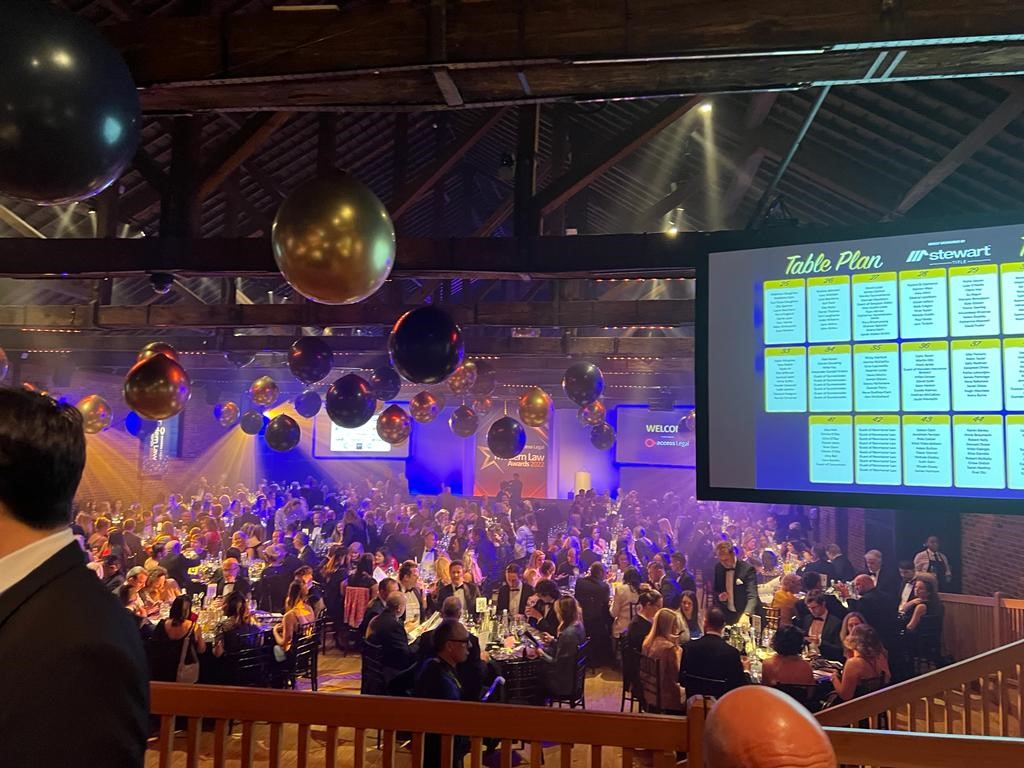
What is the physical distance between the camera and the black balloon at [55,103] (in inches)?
65.4

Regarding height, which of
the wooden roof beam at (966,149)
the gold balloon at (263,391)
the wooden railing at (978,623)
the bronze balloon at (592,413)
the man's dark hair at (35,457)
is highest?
the wooden roof beam at (966,149)

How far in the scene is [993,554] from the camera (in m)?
7.40

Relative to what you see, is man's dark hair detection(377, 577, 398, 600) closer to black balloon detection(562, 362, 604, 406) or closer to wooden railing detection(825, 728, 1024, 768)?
black balloon detection(562, 362, 604, 406)

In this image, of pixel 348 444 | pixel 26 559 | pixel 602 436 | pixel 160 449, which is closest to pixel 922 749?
pixel 26 559

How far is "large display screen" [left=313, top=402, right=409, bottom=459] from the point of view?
61.0 ft

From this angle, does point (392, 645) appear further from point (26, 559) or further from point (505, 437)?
point (26, 559)

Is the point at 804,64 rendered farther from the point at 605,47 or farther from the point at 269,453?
the point at 269,453

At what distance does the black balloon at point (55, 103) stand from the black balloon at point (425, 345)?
2.55 m

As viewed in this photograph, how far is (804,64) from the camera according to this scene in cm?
250

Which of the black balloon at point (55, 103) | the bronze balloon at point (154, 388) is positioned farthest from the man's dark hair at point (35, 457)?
the bronze balloon at point (154, 388)

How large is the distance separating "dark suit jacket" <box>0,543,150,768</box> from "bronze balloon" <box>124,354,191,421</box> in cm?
408

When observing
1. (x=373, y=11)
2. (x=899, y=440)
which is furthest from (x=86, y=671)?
(x=899, y=440)

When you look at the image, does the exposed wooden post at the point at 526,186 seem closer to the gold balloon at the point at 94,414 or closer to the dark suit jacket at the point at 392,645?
the dark suit jacket at the point at 392,645

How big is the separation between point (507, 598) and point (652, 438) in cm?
1040
